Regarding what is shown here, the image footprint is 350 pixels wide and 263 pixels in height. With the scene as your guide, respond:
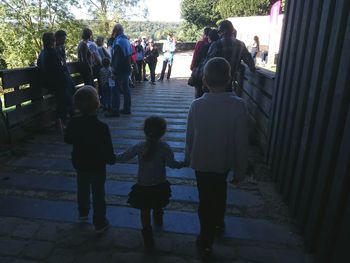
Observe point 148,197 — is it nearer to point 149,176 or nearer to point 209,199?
point 149,176

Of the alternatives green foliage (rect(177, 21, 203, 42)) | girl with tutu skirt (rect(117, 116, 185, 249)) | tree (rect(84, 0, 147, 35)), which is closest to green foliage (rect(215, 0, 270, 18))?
green foliage (rect(177, 21, 203, 42))

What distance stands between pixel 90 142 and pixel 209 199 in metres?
1.11

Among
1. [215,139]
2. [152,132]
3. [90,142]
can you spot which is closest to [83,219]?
[90,142]

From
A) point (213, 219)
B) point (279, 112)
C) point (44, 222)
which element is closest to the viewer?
point (213, 219)

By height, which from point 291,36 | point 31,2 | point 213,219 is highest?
point 31,2

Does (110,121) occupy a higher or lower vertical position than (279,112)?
lower

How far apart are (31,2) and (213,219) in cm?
2002

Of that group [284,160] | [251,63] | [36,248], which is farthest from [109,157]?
[251,63]

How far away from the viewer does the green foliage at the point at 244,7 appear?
135 ft

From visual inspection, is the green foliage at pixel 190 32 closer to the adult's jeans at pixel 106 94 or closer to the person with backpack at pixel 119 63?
the adult's jeans at pixel 106 94

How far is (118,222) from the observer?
3273 millimetres

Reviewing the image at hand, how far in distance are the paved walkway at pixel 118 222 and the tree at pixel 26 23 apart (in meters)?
16.4

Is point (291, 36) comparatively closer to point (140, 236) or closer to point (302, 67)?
point (302, 67)

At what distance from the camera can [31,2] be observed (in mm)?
19031
